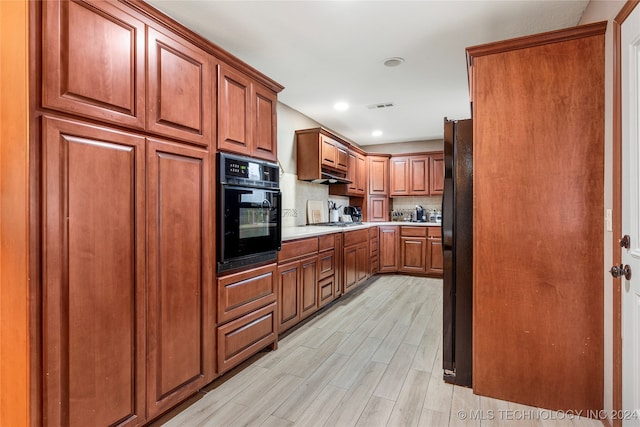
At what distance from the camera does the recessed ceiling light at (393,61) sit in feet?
8.86

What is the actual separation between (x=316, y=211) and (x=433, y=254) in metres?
2.08

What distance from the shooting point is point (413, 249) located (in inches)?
211

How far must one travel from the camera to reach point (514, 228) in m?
1.93

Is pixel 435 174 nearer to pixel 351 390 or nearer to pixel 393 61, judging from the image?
A: pixel 393 61

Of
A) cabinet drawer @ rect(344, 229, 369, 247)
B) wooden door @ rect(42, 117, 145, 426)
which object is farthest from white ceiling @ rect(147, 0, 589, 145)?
cabinet drawer @ rect(344, 229, 369, 247)

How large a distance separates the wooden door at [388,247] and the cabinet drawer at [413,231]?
0.11 metres

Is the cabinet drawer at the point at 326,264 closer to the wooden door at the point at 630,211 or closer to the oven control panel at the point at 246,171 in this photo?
the oven control panel at the point at 246,171

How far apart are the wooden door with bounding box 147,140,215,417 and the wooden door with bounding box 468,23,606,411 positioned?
5.50ft

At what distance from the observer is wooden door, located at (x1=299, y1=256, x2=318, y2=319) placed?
309 centimetres

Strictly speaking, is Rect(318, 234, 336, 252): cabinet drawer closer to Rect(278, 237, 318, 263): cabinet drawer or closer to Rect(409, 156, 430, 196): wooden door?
Rect(278, 237, 318, 263): cabinet drawer

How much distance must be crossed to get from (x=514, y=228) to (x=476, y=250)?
0.25 meters

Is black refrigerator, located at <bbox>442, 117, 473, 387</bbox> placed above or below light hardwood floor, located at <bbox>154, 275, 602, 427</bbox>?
above

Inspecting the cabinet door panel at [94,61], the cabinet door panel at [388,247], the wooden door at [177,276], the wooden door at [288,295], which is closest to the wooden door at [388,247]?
the cabinet door panel at [388,247]

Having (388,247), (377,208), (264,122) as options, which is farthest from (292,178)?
(377,208)
